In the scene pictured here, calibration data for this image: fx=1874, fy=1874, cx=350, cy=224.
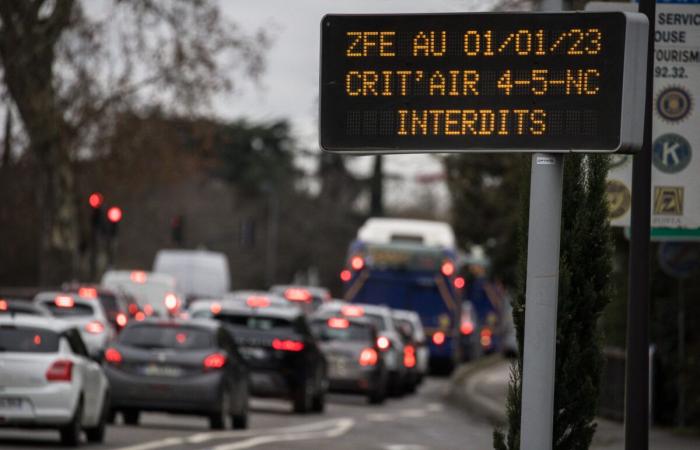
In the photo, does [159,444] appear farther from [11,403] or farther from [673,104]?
[673,104]

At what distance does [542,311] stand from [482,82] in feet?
4.33

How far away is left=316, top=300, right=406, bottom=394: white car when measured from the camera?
3888 centimetres

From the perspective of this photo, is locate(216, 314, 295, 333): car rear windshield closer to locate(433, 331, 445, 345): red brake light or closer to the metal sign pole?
the metal sign pole

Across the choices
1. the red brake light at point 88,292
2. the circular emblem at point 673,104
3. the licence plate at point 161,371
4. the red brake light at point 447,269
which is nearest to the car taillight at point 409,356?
the red brake light at point 447,269

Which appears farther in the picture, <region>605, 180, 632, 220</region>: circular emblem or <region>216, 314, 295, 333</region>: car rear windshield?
<region>216, 314, 295, 333</region>: car rear windshield

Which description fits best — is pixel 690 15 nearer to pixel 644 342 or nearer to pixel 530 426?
pixel 644 342

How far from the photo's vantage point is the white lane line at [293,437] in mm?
22688

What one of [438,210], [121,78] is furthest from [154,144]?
[438,210]

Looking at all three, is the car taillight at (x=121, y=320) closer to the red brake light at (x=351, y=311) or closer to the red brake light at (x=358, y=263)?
the red brake light at (x=351, y=311)

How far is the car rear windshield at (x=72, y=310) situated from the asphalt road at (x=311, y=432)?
3.85m

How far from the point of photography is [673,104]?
16125 mm

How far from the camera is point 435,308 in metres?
51.8

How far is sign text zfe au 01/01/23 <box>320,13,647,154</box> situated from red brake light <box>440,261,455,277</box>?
40.5 m

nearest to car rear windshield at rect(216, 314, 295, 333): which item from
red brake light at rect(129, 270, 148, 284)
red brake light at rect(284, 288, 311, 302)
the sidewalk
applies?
the sidewalk
